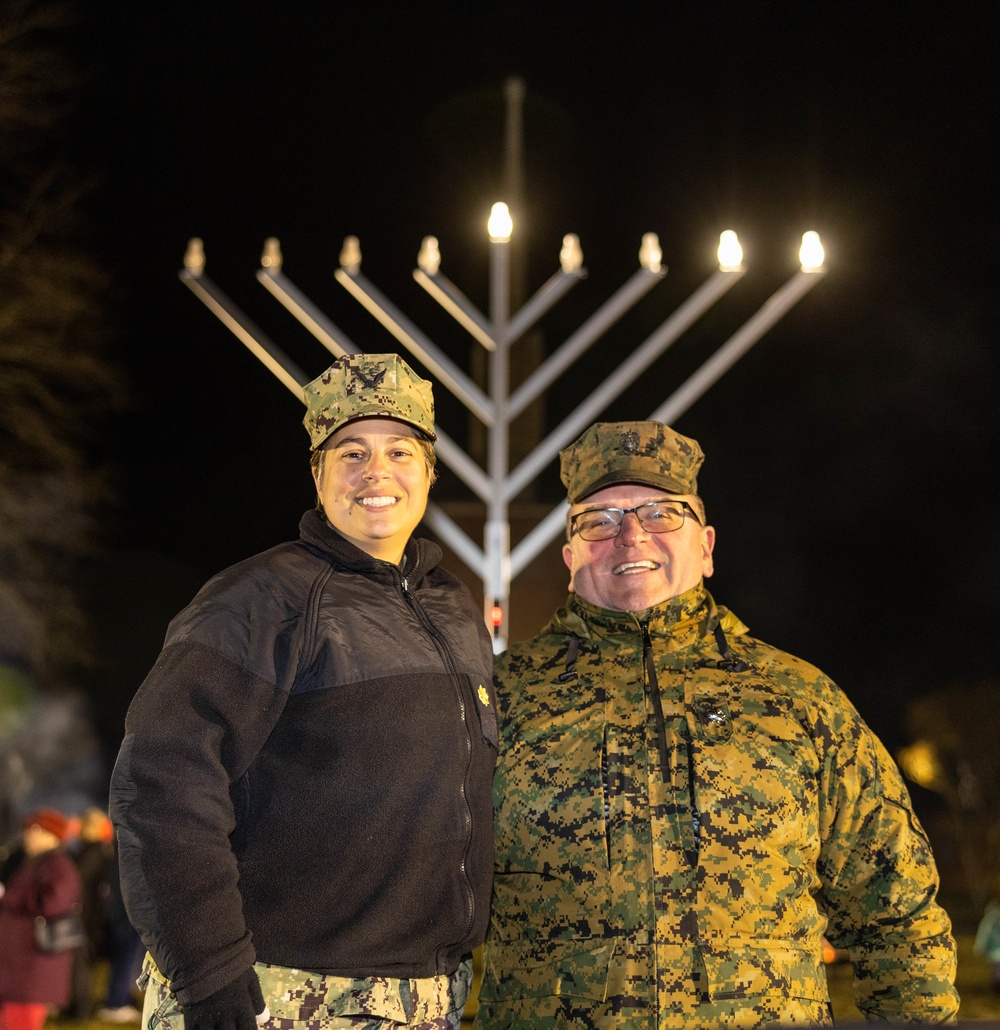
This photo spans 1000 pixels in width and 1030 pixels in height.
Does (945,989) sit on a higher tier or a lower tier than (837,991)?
higher

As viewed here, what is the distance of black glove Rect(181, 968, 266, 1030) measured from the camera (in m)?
1.86

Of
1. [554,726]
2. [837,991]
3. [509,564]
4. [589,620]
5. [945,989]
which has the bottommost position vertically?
[837,991]

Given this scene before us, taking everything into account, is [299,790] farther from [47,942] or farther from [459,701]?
[47,942]

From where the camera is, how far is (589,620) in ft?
8.60

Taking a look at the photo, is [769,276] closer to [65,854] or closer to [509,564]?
[509,564]

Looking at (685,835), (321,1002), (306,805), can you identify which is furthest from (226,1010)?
(685,835)

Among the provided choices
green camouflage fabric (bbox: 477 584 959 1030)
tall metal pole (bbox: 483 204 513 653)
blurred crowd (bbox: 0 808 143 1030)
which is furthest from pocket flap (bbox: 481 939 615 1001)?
blurred crowd (bbox: 0 808 143 1030)

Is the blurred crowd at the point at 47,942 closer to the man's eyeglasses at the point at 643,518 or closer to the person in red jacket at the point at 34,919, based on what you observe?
the person in red jacket at the point at 34,919

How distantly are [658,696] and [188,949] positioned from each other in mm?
993

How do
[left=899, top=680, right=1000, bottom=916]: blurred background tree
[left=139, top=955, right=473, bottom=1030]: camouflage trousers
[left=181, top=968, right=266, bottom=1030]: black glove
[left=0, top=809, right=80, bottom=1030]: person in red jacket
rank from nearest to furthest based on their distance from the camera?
[left=181, top=968, right=266, bottom=1030]: black glove → [left=139, top=955, right=473, bottom=1030]: camouflage trousers → [left=0, top=809, right=80, bottom=1030]: person in red jacket → [left=899, top=680, right=1000, bottom=916]: blurred background tree

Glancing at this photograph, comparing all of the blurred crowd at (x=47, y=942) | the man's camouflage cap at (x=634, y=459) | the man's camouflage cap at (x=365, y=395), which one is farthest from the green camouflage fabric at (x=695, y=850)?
the blurred crowd at (x=47, y=942)

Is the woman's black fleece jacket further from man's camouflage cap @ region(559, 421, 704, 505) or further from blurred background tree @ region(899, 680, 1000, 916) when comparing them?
blurred background tree @ region(899, 680, 1000, 916)

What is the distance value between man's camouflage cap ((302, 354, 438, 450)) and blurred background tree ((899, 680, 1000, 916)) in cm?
2426

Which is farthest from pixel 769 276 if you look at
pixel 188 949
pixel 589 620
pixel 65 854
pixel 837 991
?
pixel 188 949
